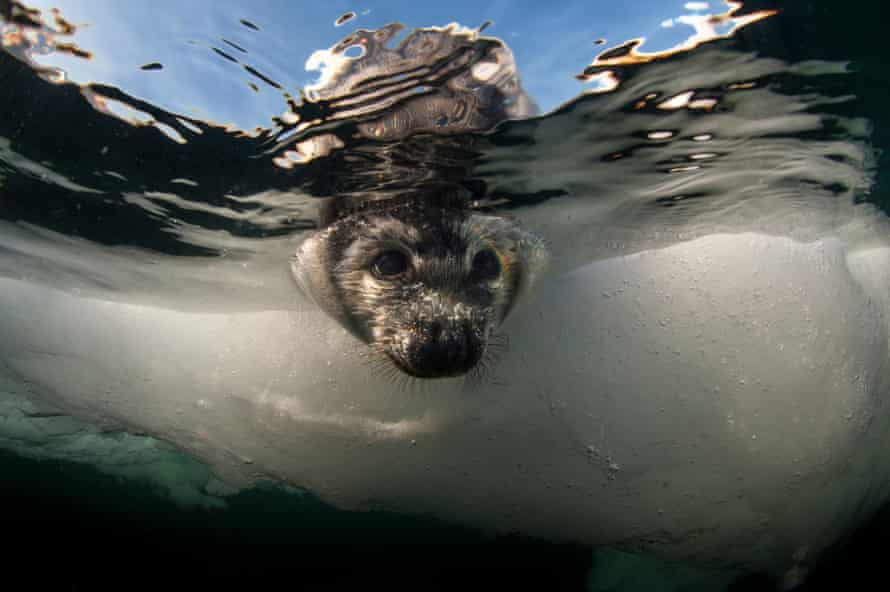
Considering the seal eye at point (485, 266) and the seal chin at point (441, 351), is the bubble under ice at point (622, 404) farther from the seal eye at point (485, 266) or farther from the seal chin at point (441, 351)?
the seal chin at point (441, 351)

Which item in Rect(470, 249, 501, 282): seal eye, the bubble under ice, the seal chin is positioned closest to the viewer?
the seal chin

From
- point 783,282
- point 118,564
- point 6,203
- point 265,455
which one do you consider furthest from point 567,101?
point 118,564

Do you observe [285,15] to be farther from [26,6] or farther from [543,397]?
[543,397]

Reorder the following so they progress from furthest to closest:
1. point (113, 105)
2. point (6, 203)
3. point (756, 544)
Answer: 1. point (756, 544)
2. point (6, 203)
3. point (113, 105)

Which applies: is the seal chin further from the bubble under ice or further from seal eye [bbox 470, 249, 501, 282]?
the bubble under ice

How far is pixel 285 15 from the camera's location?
3.07 metres

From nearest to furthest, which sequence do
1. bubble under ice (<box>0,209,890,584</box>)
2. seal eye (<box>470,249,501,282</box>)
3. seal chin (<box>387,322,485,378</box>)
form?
1. seal chin (<box>387,322,485,378</box>)
2. seal eye (<box>470,249,501,282</box>)
3. bubble under ice (<box>0,209,890,584</box>)

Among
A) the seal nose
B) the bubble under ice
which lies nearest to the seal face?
the seal nose

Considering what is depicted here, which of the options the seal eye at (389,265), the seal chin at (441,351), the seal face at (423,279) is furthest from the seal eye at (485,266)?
the seal chin at (441,351)

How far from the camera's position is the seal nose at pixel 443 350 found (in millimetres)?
3562

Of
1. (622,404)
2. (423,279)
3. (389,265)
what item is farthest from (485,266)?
(622,404)

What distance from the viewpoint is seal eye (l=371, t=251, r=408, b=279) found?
14.5ft

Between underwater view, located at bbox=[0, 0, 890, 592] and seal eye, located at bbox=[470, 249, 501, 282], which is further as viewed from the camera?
seal eye, located at bbox=[470, 249, 501, 282]

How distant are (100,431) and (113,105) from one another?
31.9ft
